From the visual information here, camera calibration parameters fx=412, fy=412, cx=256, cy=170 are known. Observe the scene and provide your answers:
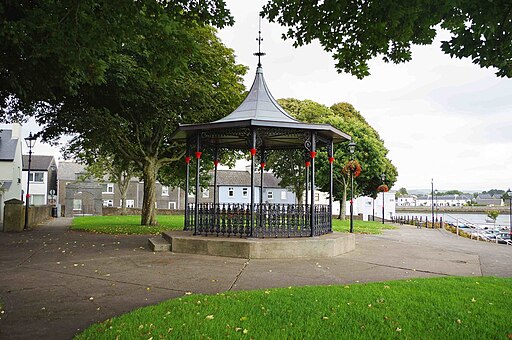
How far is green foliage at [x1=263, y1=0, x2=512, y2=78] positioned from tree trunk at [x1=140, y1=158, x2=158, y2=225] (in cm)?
1769

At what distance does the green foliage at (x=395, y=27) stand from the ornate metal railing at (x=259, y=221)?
5.73 m

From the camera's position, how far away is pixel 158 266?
9.90m

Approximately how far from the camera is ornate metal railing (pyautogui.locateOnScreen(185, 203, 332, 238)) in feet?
41.3

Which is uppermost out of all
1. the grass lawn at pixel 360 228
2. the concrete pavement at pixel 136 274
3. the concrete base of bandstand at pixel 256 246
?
the concrete base of bandstand at pixel 256 246

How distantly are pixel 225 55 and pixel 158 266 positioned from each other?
54.2ft

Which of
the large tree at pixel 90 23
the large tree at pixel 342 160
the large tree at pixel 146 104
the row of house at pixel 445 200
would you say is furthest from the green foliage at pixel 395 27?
the row of house at pixel 445 200

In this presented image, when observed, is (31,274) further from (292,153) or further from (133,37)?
(292,153)

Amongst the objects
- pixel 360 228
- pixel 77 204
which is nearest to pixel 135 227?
pixel 360 228

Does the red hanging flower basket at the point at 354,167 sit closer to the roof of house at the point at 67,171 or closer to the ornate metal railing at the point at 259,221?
the ornate metal railing at the point at 259,221

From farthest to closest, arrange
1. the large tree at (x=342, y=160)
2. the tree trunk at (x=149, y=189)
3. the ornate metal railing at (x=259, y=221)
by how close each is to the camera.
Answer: the large tree at (x=342, y=160), the tree trunk at (x=149, y=189), the ornate metal railing at (x=259, y=221)

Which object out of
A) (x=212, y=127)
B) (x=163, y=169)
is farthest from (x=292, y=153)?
(x=212, y=127)

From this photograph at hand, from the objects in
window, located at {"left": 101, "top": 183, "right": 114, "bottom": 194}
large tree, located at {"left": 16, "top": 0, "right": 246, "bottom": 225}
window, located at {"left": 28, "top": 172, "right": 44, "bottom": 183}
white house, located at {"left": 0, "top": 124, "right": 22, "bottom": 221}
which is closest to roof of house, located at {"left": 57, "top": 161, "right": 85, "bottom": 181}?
window, located at {"left": 101, "top": 183, "right": 114, "bottom": 194}

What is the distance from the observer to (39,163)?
209 feet

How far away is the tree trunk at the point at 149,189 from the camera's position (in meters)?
24.1
